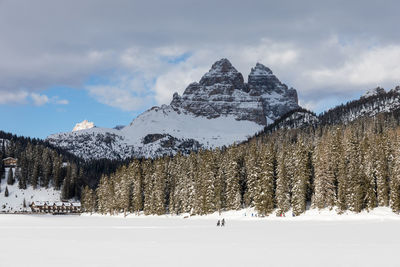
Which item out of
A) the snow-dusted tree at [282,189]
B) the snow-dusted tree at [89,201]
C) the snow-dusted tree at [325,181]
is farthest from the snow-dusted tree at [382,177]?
the snow-dusted tree at [89,201]

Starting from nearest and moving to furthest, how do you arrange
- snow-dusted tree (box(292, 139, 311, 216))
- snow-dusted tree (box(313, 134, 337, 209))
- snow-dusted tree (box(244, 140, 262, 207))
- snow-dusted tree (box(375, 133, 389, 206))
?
snow-dusted tree (box(375, 133, 389, 206)) < snow-dusted tree (box(313, 134, 337, 209)) < snow-dusted tree (box(292, 139, 311, 216)) < snow-dusted tree (box(244, 140, 262, 207))

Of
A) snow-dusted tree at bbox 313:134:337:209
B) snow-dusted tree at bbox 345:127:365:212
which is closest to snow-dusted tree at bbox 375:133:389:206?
snow-dusted tree at bbox 345:127:365:212

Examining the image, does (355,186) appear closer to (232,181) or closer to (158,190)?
(232,181)

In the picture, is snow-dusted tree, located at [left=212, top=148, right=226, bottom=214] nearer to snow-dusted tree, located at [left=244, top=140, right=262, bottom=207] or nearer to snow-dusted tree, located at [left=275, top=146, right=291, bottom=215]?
snow-dusted tree, located at [left=244, top=140, right=262, bottom=207]

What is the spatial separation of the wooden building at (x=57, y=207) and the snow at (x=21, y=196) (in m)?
6.07

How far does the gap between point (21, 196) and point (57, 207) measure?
26.5m

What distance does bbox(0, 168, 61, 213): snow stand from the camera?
7003 inches

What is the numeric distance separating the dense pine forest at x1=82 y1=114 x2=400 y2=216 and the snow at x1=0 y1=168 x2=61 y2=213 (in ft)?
270

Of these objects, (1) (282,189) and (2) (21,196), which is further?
(2) (21,196)

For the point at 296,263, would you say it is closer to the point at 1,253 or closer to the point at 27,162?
the point at 1,253

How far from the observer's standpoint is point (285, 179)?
8931cm

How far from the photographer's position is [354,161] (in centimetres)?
8619

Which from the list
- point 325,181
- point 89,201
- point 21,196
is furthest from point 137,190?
point 21,196

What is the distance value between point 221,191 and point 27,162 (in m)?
134
